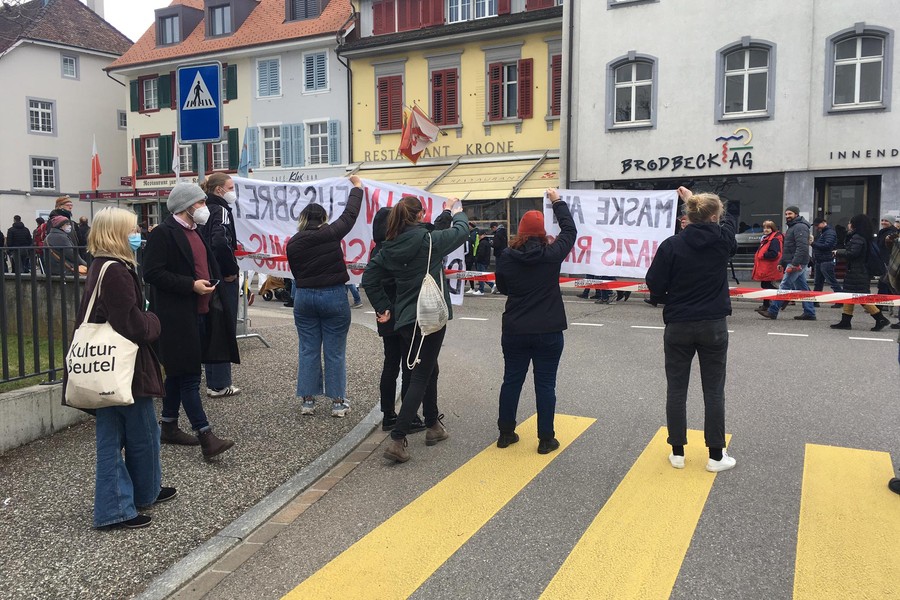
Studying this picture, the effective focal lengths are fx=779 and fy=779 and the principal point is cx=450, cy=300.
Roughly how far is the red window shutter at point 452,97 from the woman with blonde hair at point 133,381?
23953mm

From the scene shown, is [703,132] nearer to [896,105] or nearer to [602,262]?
[896,105]

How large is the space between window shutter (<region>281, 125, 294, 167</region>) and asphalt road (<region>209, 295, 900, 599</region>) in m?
25.2

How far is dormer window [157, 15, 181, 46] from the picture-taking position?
35219 mm

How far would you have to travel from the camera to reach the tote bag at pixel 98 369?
4.03 m

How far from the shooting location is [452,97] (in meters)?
27.5

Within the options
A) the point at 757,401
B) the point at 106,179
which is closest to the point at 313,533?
the point at 757,401

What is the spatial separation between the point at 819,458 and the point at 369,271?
349 cm

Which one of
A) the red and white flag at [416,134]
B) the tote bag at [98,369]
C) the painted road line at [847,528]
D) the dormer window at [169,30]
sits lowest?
the painted road line at [847,528]

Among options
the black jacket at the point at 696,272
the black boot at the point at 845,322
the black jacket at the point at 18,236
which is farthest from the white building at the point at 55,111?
the black jacket at the point at 696,272

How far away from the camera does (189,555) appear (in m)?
4.02

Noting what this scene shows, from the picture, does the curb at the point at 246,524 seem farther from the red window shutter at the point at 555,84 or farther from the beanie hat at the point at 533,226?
the red window shutter at the point at 555,84

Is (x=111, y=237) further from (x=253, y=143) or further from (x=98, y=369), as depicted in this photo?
(x=253, y=143)

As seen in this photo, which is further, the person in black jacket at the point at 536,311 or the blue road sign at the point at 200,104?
the blue road sign at the point at 200,104

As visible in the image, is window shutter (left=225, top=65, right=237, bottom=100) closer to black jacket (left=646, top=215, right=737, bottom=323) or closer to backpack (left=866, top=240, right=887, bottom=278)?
backpack (left=866, top=240, right=887, bottom=278)
